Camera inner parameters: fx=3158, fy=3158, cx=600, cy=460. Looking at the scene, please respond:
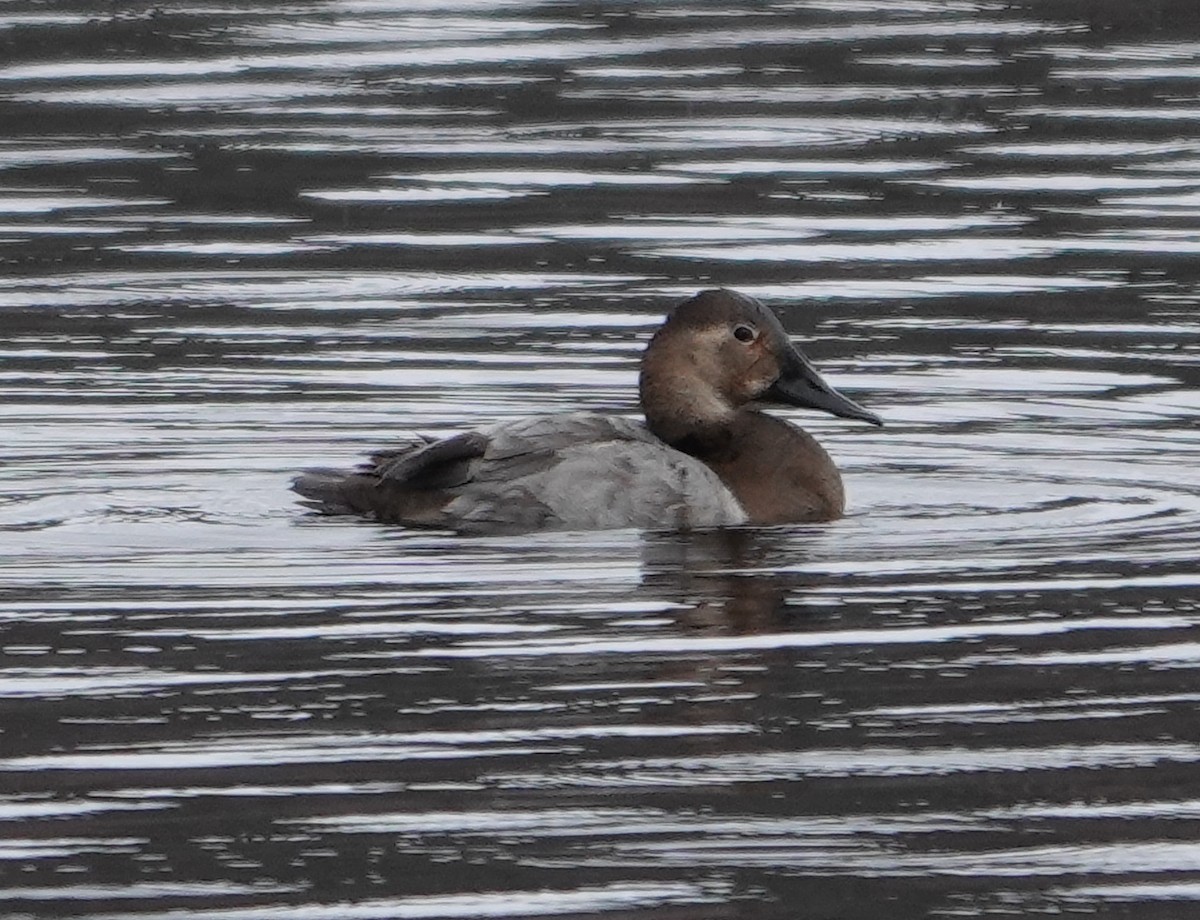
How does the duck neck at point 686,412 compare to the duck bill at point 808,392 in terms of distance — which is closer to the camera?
the duck neck at point 686,412

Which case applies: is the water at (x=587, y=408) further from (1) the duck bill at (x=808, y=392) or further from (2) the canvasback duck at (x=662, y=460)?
(1) the duck bill at (x=808, y=392)

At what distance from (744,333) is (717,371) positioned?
161 millimetres

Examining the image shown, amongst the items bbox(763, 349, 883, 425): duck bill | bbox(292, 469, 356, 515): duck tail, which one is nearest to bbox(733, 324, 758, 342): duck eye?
bbox(763, 349, 883, 425): duck bill

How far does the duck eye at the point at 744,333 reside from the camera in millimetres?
10812

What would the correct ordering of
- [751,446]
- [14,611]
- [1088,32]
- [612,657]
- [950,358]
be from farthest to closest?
[1088,32], [950,358], [751,446], [14,611], [612,657]

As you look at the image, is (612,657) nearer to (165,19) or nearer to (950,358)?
(950,358)

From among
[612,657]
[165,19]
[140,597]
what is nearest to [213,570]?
[140,597]

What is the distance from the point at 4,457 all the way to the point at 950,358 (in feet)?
13.4

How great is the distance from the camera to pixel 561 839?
645cm

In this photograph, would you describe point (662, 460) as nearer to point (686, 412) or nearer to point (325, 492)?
point (686, 412)

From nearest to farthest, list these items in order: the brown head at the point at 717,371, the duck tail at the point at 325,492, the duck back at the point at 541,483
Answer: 1. the duck back at the point at 541,483
2. the duck tail at the point at 325,492
3. the brown head at the point at 717,371

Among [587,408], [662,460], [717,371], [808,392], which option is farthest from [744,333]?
[587,408]

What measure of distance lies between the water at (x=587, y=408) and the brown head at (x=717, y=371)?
50cm

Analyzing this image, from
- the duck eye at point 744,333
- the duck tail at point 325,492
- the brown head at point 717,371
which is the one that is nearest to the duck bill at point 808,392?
the brown head at point 717,371
